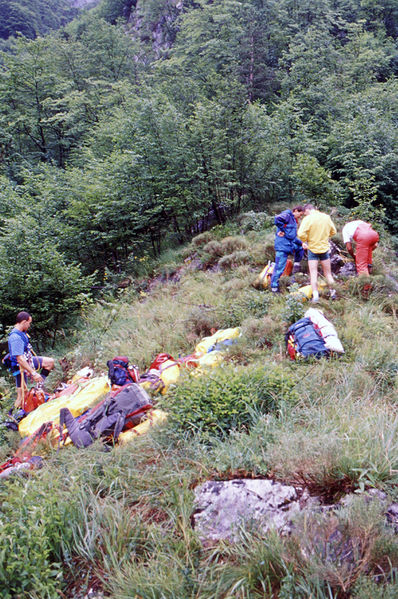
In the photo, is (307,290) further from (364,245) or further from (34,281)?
(34,281)

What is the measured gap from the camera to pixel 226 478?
114 inches

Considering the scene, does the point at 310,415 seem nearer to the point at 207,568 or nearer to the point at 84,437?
the point at 207,568

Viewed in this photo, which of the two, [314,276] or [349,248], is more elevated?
[349,248]

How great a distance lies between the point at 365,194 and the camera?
11180 mm

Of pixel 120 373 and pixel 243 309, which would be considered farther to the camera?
pixel 243 309

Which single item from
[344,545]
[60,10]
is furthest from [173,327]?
[60,10]

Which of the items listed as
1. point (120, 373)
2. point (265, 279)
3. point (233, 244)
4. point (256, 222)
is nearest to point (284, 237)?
point (265, 279)

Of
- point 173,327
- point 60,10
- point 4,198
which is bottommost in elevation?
point 173,327

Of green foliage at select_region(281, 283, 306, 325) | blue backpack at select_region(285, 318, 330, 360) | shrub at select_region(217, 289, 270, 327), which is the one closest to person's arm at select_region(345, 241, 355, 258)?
shrub at select_region(217, 289, 270, 327)

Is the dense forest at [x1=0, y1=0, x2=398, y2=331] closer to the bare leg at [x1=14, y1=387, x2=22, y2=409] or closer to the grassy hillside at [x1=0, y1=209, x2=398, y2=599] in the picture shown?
the bare leg at [x1=14, y1=387, x2=22, y2=409]

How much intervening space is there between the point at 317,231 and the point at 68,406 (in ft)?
17.6

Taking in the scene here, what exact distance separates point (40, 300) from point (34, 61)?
18.2 meters

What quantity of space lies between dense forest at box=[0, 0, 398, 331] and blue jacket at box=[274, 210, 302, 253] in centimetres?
407

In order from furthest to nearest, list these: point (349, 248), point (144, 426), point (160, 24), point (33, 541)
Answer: point (160, 24), point (349, 248), point (144, 426), point (33, 541)
